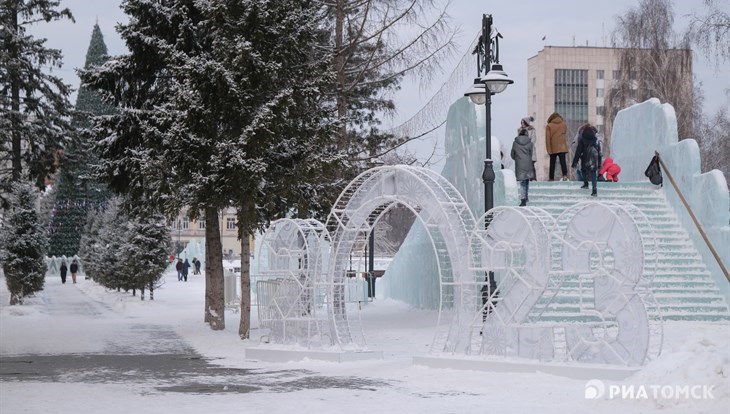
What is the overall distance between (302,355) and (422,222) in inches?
135

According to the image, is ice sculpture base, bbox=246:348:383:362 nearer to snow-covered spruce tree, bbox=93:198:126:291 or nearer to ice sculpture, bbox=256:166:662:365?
ice sculpture, bbox=256:166:662:365

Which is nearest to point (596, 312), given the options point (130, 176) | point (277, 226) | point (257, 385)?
point (257, 385)

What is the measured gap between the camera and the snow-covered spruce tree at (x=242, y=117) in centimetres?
1952

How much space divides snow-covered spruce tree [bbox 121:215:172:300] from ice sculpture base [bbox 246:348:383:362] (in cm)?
2309

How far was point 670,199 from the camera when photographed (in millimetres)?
22578

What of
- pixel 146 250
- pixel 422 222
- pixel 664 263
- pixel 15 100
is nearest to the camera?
pixel 422 222

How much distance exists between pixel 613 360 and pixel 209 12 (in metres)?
11.0

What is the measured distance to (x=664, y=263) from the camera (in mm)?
20875

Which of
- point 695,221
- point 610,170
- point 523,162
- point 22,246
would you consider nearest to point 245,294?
point 523,162

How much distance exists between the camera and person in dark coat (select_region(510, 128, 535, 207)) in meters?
21.4

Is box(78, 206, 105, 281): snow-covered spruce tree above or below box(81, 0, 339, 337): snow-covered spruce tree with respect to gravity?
below

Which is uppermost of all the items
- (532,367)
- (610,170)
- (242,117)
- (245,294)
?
(242,117)

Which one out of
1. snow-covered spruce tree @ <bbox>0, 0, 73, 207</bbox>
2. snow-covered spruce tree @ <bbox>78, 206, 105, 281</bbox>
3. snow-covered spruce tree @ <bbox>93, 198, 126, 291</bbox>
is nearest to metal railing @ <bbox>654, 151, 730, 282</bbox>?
snow-covered spruce tree @ <bbox>0, 0, 73, 207</bbox>

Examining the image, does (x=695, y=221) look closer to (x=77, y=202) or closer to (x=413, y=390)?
(x=413, y=390)
